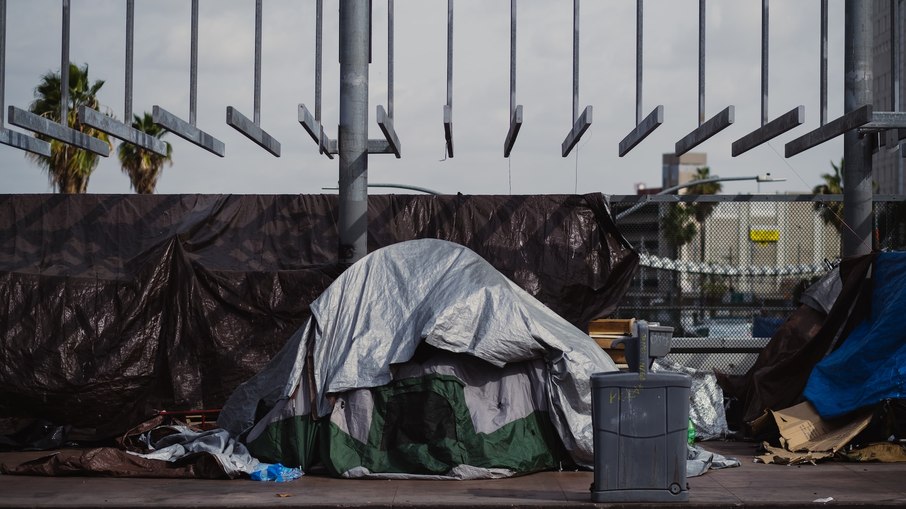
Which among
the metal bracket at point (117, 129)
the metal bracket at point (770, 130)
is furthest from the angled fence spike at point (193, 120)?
the metal bracket at point (770, 130)

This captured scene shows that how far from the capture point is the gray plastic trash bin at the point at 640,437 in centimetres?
850

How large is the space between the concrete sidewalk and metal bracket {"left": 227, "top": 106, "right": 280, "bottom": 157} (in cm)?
369

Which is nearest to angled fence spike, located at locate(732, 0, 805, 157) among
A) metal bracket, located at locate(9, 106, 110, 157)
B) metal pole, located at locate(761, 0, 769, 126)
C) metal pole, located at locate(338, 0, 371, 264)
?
metal pole, located at locate(761, 0, 769, 126)

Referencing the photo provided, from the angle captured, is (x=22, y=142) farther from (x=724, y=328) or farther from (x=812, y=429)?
(x=812, y=429)

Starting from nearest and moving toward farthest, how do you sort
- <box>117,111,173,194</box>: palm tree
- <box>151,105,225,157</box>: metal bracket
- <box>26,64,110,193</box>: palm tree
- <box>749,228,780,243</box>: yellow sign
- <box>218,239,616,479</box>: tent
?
1. <box>218,239,616,479</box>: tent
2. <box>151,105,225,157</box>: metal bracket
3. <box>749,228,780,243</box>: yellow sign
4. <box>26,64,110,193</box>: palm tree
5. <box>117,111,173,194</box>: palm tree

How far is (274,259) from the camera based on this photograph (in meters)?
12.7

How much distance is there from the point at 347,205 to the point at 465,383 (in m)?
3.04

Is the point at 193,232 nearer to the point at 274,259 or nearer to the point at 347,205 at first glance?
the point at 274,259

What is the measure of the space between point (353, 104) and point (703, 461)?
560 cm

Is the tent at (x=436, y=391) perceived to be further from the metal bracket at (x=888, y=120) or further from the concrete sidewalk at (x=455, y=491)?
the metal bracket at (x=888, y=120)

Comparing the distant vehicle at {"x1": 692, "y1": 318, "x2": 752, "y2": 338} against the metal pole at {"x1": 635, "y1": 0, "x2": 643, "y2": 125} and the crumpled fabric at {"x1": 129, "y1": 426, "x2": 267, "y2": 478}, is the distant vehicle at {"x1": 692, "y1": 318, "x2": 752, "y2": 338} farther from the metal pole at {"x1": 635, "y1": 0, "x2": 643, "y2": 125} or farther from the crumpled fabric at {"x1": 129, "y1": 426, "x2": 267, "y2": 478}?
the crumpled fabric at {"x1": 129, "y1": 426, "x2": 267, "y2": 478}

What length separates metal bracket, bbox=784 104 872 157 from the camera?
1068cm

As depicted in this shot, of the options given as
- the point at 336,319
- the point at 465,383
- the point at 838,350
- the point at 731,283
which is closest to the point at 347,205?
the point at 336,319

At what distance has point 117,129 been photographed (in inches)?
426
